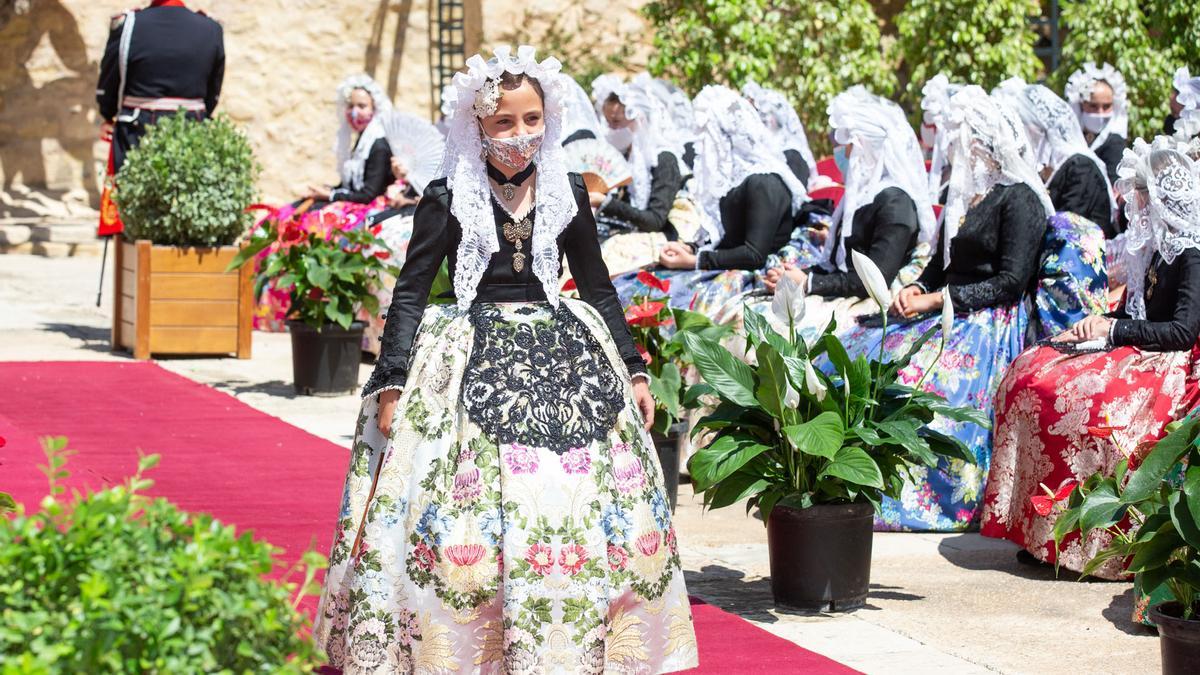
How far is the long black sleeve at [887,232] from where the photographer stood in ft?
20.4

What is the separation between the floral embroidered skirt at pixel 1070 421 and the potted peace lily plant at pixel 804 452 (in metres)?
0.58

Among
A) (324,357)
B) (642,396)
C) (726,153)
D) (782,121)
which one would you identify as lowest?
(324,357)

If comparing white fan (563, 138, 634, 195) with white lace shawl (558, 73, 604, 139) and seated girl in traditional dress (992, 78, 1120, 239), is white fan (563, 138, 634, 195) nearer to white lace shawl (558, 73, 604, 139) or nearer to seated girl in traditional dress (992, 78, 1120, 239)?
white lace shawl (558, 73, 604, 139)

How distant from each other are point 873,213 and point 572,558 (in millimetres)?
3178

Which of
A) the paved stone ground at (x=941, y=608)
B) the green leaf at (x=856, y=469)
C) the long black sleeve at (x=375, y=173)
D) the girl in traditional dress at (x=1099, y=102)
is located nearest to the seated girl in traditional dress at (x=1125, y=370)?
the paved stone ground at (x=941, y=608)

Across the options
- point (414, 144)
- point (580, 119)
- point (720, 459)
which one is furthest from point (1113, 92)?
point (720, 459)

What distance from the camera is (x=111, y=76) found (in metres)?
9.58

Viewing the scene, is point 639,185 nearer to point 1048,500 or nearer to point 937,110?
point 937,110

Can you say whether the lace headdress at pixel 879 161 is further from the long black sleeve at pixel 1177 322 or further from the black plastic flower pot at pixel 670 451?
the long black sleeve at pixel 1177 322

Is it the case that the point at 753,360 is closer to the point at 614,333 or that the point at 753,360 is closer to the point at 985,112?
the point at 985,112

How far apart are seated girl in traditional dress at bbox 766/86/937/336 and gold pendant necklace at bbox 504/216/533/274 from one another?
257cm

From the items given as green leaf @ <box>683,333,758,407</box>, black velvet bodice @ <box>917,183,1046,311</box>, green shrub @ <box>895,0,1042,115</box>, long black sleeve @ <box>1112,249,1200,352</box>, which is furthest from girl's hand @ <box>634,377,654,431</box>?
green shrub @ <box>895,0,1042,115</box>

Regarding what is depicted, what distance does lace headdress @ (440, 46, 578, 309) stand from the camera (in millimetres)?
3725

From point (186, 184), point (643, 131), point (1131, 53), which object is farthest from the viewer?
point (1131, 53)
